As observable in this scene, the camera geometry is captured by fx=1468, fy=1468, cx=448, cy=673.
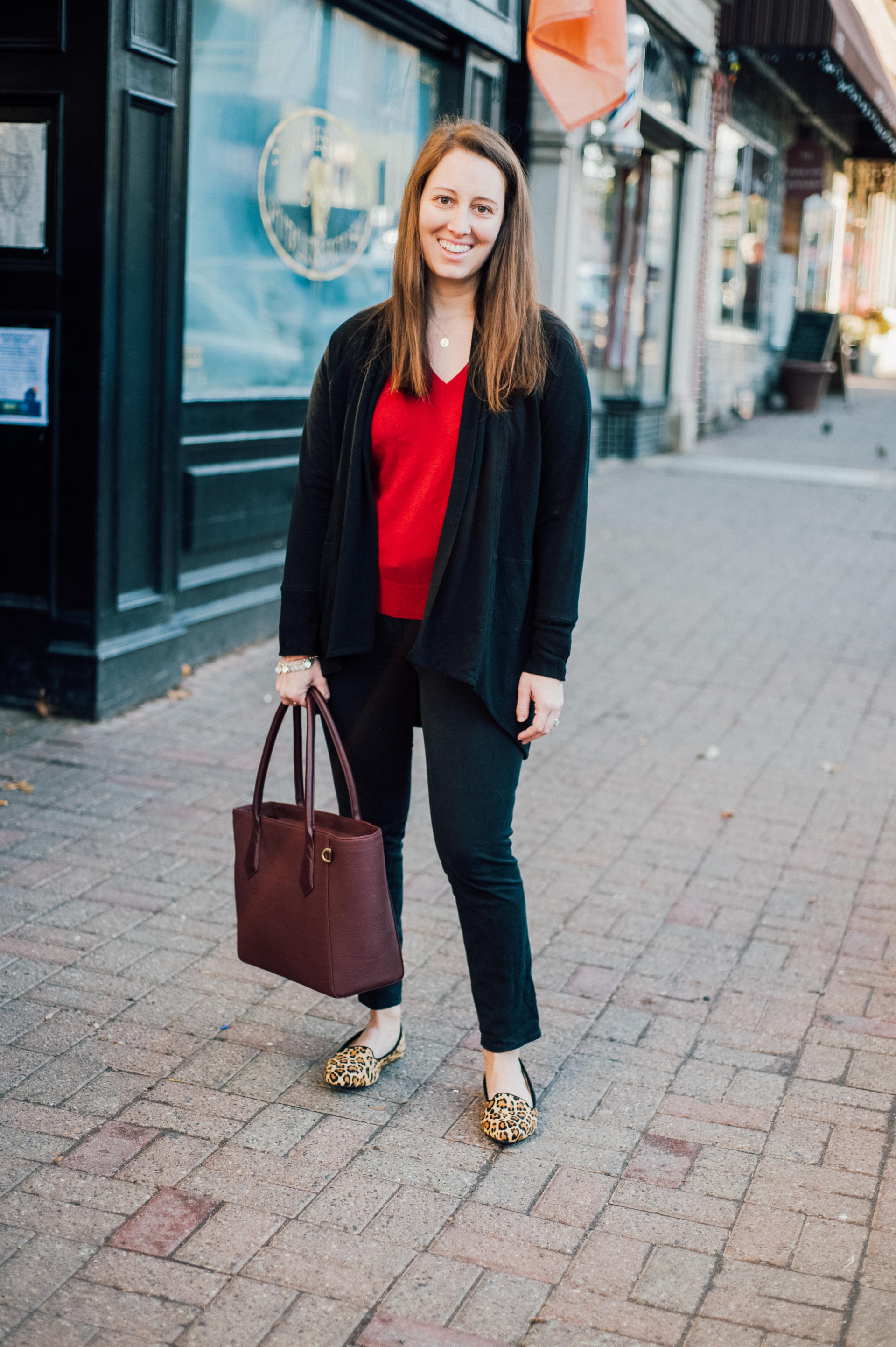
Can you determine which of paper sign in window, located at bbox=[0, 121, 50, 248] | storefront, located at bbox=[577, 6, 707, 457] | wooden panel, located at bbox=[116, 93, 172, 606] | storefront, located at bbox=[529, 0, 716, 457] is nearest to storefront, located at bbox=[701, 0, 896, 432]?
storefront, located at bbox=[529, 0, 716, 457]

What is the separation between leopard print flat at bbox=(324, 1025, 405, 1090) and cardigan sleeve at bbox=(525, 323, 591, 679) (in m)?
1.00

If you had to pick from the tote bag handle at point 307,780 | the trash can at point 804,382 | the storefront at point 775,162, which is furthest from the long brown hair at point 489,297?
the trash can at point 804,382

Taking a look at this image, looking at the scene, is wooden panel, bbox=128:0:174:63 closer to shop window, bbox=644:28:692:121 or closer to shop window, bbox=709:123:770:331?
shop window, bbox=644:28:692:121

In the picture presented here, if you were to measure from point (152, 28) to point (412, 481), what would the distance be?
346cm

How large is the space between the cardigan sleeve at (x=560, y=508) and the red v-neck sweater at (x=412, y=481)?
18cm

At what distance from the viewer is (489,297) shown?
286 centimetres

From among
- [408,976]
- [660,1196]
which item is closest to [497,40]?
[408,976]

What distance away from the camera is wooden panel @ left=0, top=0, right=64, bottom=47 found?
530cm

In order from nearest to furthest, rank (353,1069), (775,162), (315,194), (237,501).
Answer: (353,1069) → (237,501) → (315,194) → (775,162)

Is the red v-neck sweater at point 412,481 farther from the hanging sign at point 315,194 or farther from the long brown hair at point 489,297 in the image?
the hanging sign at point 315,194

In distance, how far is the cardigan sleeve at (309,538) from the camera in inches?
118

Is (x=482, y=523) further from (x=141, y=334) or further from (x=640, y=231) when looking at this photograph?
(x=640, y=231)

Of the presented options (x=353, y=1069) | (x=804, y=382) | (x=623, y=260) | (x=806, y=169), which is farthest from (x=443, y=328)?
(x=806, y=169)

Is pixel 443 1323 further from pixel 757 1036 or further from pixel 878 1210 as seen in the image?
pixel 757 1036
